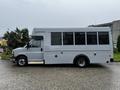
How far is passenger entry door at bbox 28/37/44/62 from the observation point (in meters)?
20.4

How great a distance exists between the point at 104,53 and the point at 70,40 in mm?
2489

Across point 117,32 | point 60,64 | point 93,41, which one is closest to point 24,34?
point 60,64

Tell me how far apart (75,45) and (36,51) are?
277 cm

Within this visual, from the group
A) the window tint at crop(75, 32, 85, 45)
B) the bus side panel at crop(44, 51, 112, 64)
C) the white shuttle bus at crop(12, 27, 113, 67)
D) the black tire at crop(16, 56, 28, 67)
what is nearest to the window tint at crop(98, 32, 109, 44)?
the white shuttle bus at crop(12, 27, 113, 67)

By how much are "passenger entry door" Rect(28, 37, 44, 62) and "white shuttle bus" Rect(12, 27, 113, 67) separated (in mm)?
71

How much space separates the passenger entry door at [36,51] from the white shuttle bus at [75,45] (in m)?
0.07

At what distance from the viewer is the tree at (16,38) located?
3200 centimetres

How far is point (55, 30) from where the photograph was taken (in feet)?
65.9

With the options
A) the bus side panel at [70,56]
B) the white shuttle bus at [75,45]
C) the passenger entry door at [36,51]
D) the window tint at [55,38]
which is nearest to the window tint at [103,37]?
the white shuttle bus at [75,45]

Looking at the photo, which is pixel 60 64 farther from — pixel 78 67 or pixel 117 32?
pixel 117 32

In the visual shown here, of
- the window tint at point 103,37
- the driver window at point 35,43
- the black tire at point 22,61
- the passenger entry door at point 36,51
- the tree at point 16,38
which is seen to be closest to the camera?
the window tint at point 103,37

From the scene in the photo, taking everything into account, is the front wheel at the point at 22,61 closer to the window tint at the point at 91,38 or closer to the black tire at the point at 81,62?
the black tire at the point at 81,62

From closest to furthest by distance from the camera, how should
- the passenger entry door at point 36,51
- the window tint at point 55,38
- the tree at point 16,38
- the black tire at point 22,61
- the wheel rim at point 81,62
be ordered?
1. the window tint at point 55,38
2. the wheel rim at point 81,62
3. the passenger entry door at point 36,51
4. the black tire at point 22,61
5. the tree at point 16,38

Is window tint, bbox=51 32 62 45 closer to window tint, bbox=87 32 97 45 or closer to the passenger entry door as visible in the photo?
the passenger entry door
